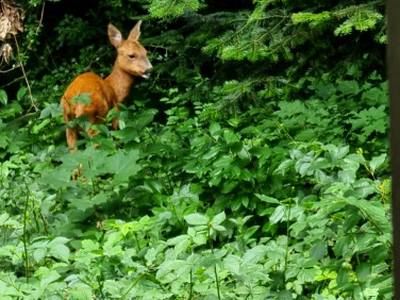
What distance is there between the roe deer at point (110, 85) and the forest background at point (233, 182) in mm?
272

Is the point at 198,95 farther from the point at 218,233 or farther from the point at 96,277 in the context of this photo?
the point at 96,277

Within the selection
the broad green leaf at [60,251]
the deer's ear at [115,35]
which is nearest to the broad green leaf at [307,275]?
the broad green leaf at [60,251]

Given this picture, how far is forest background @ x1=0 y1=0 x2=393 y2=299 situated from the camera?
348 cm

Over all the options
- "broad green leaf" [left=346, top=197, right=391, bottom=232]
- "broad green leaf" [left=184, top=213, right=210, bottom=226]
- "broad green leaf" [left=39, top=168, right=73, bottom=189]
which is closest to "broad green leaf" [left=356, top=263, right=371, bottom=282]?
"broad green leaf" [left=346, top=197, right=391, bottom=232]

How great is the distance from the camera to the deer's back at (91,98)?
7.40 m

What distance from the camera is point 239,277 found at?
3393 millimetres

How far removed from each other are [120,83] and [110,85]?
4.4 inches

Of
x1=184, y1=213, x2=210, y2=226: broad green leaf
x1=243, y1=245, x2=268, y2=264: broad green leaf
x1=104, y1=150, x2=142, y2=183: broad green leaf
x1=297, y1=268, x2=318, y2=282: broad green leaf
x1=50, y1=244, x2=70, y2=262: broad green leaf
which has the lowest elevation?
x1=104, y1=150, x2=142, y2=183: broad green leaf

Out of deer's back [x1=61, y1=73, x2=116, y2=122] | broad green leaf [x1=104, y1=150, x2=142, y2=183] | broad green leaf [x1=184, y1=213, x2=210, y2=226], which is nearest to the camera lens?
broad green leaf [x1=184, y1=213, x2=210, y2=226]

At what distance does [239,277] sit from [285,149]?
186 centimetres

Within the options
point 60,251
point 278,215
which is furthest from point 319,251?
point 60,251

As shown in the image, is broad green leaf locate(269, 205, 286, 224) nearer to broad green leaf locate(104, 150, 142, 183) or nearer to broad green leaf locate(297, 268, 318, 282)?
broad green leaf locate(297, 268, 318, 282)

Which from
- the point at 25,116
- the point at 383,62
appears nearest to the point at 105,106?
the point at 25,116

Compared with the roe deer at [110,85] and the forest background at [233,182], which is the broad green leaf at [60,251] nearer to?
the forest background at [233,182]
